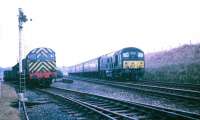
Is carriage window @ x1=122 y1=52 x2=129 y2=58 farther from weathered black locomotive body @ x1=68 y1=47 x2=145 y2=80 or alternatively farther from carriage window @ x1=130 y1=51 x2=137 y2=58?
carriage window @ x1=130 y1=51 x2=137 y2=58

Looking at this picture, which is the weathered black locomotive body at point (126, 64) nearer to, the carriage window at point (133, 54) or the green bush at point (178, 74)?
the carriage window at point (133, 54)

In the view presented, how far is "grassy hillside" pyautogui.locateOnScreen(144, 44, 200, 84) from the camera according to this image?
24.3 metres

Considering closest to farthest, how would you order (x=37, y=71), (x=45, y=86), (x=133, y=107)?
(x=133, y=107)
(x=37, y=71)
(x=45, y=86)

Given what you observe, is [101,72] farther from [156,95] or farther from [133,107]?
[133,107]

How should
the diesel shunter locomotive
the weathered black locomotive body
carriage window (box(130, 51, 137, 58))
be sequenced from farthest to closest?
carriage window (box(130, 51, 137, 58))
the weathered black locomotive body
the diesel shunter locomotive

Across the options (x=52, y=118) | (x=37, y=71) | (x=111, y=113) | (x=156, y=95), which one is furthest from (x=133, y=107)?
(x=37, y=71)

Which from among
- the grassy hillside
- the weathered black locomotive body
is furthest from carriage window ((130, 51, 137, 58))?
the grassy hillside

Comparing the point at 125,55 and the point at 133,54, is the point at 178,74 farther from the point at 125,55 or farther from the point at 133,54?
the point at 125,55

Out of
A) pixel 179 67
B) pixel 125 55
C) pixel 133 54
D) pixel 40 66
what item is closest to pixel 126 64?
pixel 125 55

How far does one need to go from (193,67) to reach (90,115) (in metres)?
17.3

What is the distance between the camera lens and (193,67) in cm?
2583

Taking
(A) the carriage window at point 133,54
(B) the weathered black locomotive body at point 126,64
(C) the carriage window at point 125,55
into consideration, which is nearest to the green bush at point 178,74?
(B) the weathered black locomotive body at point 126,64

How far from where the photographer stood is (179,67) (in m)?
28.2

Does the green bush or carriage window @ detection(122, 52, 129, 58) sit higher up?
carriage window @ detection(122, 52, 129, 58)
